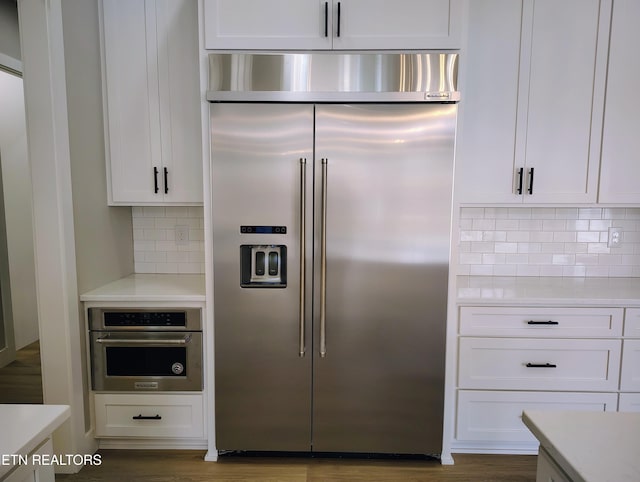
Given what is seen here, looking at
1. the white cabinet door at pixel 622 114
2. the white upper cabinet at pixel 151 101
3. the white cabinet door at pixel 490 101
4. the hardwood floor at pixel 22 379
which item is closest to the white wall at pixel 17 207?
the hardwood floor at pixel 22 379

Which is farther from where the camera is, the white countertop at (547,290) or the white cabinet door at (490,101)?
the white cabinet door at (490,101)

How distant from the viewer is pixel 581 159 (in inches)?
86.5

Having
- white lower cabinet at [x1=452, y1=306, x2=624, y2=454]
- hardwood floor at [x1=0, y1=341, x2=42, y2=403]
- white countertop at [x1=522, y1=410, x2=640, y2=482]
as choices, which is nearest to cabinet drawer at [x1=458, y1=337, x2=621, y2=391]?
white lower cabinet at [x1=452, y1=306, x2=624, y2=454]

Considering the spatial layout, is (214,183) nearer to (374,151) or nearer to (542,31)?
(374,151)

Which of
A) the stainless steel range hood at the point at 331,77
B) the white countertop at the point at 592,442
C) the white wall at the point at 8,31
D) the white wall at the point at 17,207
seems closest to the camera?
the white countertop at the point at 592,442

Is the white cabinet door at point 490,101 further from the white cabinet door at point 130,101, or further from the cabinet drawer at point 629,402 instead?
the white cabinet door at point 130,101

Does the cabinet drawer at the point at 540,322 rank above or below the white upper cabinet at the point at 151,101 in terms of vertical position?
→ below

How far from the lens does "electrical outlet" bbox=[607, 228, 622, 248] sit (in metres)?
2.53

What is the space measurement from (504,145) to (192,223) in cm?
200

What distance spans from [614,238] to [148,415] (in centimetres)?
305

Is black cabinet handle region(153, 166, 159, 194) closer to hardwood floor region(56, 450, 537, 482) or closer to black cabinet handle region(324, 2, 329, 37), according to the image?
black cabinet handle region(324, 2, 329, 37)

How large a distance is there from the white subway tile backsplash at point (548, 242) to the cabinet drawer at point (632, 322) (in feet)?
1.97

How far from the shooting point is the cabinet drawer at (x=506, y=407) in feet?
6.70

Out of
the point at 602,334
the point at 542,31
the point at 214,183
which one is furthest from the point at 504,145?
the point at 214,183
